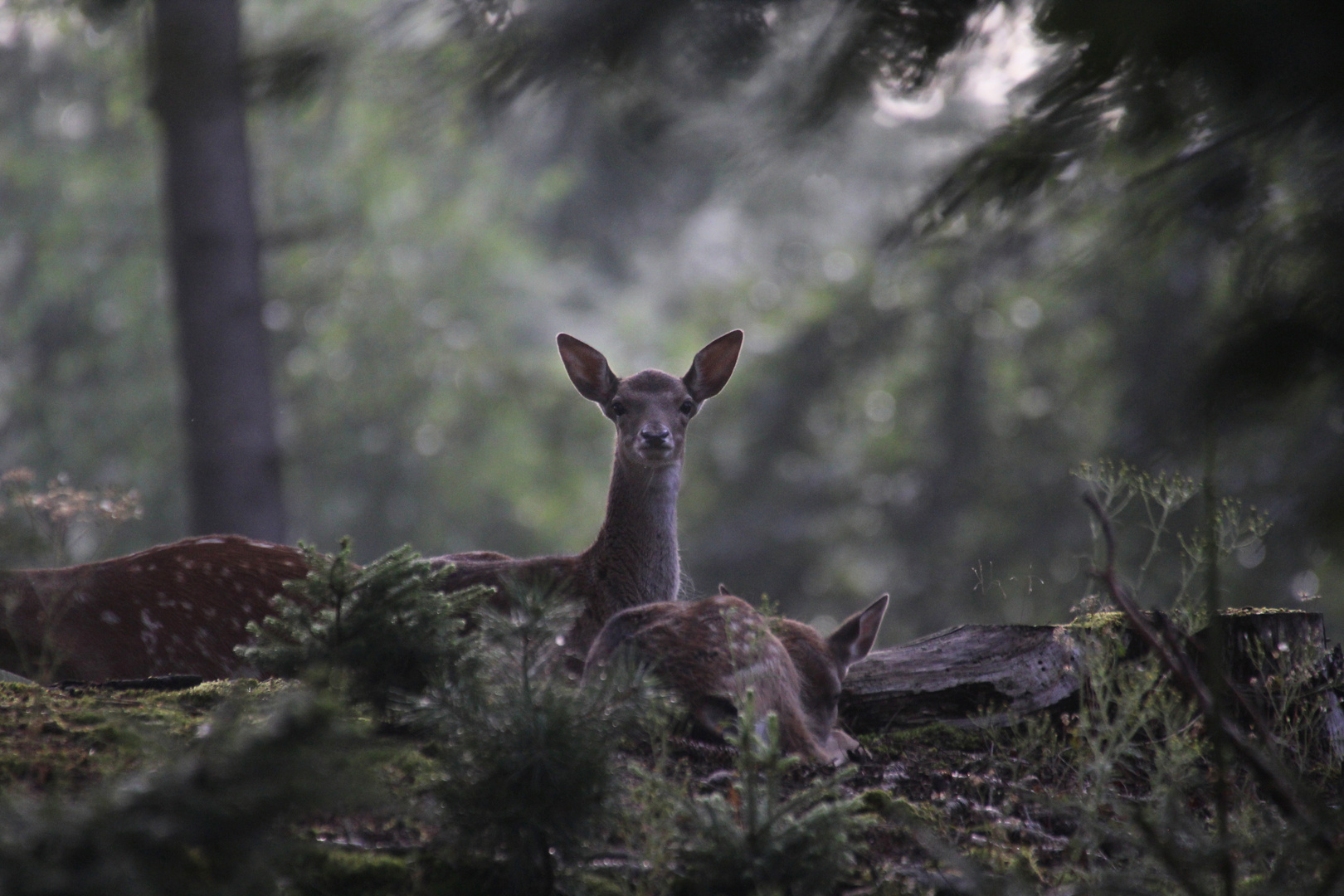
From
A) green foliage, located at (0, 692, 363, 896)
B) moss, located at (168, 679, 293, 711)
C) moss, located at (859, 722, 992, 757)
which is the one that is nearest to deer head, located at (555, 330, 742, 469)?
moss, located at (859, 722, 992, 757)

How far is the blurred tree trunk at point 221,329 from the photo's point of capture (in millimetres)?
9141

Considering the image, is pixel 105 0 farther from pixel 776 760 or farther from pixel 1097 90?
pixel 776 760

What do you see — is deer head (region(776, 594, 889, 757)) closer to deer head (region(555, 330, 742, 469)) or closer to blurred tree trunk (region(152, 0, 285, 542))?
deer head (region(555, 330, 742, 469))

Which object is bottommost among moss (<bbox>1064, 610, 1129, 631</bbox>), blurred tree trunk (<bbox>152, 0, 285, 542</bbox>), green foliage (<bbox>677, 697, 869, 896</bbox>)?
green foliage (<bbox>677, 697, 869, 896</bbox>)

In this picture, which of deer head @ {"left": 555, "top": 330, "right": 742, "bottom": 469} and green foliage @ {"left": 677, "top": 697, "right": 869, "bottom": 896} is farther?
deer head @ {"left": 555, "top": 330, "right": 742, "bottom": 469}

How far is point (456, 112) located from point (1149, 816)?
256 cm

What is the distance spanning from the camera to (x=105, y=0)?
2.25 metres

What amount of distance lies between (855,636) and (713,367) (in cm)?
198

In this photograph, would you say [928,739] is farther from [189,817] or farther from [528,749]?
[189,817]

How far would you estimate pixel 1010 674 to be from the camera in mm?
4707

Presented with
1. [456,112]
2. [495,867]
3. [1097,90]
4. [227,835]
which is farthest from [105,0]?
[495,867]

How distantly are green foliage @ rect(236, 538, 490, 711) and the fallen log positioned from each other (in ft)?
6.24

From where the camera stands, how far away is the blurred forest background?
176 centimetres

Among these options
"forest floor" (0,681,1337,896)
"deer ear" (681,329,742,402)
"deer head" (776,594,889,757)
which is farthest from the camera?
"deer ear" (681,329,742,402)
